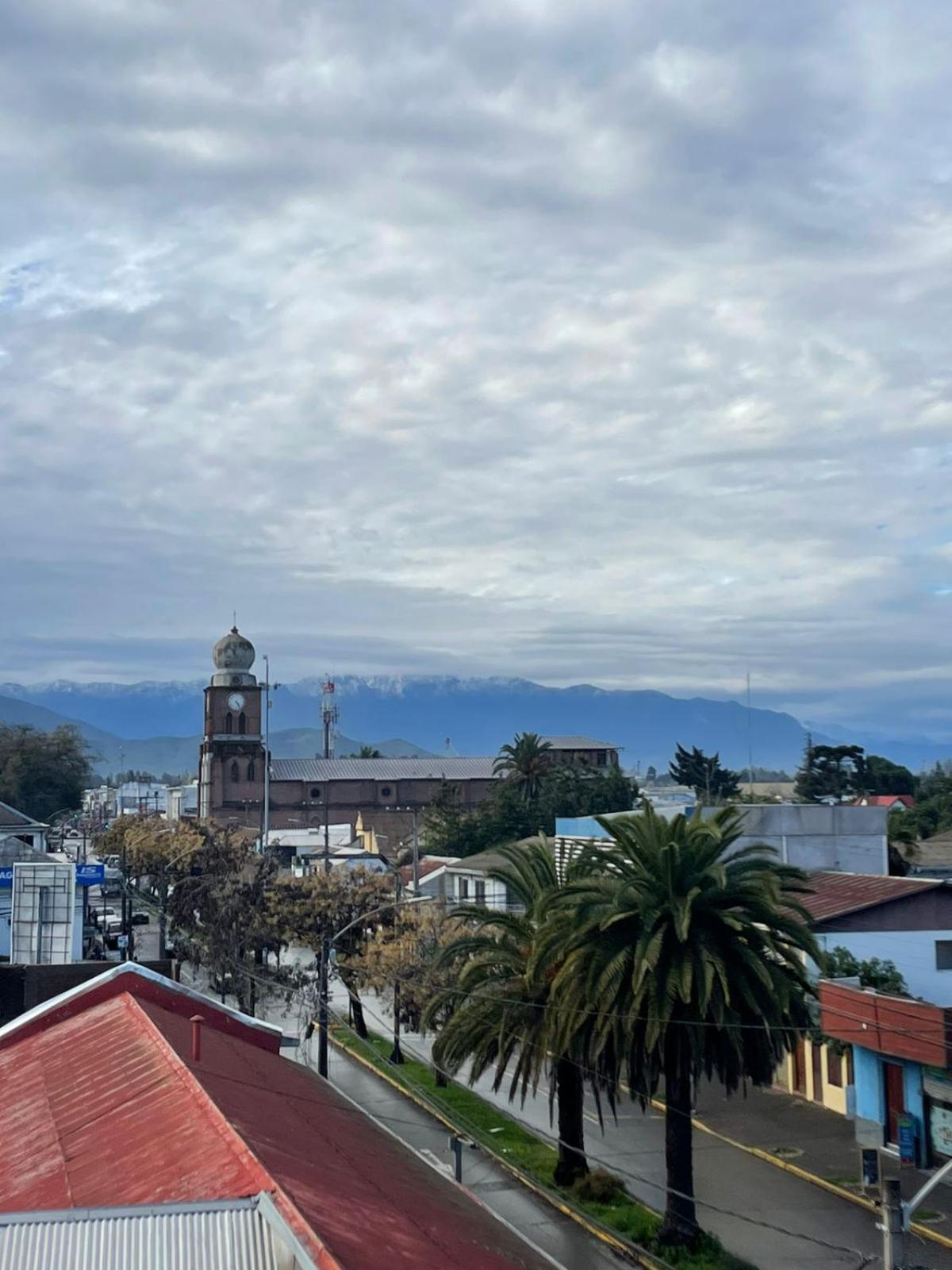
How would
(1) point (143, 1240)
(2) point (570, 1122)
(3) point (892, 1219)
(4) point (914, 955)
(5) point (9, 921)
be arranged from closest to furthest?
1. (1) point (143, 1240)
2. (3) point (892, 1219)
3. (2) point (570, 1122)
4. (4) point (914, 955)
5. (5) point (9, 921)

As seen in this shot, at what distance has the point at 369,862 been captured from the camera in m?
89.0

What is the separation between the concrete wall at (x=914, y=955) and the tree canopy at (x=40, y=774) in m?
103

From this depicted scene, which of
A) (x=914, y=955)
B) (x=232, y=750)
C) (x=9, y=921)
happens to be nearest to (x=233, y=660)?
(x=232, y=750)

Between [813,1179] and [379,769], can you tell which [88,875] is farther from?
[379,769]

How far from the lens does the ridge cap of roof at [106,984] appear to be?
24812 millimetres

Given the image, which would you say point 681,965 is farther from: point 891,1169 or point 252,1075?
point 891,1169

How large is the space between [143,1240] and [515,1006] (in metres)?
18.8

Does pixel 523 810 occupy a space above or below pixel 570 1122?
above

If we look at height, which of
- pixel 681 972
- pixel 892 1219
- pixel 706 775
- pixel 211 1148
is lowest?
pixel 892 1219

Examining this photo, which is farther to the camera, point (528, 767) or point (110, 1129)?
point (528, 767)

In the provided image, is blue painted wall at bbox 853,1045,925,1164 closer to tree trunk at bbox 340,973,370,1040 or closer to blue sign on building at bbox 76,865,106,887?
tree trunk at bbox 340,973,370,1040

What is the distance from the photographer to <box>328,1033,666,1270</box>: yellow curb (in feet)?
77.9

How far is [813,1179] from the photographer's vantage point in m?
29.4

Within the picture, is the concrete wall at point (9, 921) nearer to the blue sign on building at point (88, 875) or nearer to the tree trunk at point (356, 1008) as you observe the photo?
the blue sign on building at point (88, 875)
